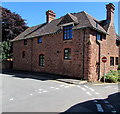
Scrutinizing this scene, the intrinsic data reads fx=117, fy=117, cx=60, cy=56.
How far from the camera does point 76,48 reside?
43.1ft

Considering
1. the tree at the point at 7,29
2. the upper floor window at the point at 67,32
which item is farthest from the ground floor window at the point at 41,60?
the tree at the point at 7,29

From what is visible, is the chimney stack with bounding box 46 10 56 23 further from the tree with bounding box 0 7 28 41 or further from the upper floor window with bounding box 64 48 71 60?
the tree with bounding box 0 7 28 41

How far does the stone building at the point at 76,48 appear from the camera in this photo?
12445mm

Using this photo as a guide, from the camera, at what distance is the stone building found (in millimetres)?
12445

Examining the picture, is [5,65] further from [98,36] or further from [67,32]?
[98,36]

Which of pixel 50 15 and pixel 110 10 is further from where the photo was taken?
pixel 50 15

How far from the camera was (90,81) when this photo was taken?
11.9 meters

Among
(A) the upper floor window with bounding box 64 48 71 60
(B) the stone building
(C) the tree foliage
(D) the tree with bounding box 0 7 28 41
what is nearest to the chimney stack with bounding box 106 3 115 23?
(B) the stone building

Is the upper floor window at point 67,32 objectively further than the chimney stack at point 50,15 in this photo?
No

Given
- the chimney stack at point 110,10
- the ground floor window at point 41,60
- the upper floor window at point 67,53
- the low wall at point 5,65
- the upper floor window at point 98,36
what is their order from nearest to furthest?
the upper floor window at point 98,36 → the upper floor window at point 67,53 → the chimney stack at point 110,10 → the ground floor window at point 41,60 → the low wall at point 5,65

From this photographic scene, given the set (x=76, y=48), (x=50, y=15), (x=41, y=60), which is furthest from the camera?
(x=50, y=15)

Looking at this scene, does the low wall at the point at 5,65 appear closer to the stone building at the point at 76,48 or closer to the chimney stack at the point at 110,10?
the stone building at the point at 76,48

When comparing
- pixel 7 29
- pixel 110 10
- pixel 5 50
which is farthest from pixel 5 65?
pixel 110 10

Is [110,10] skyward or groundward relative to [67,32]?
skyward
